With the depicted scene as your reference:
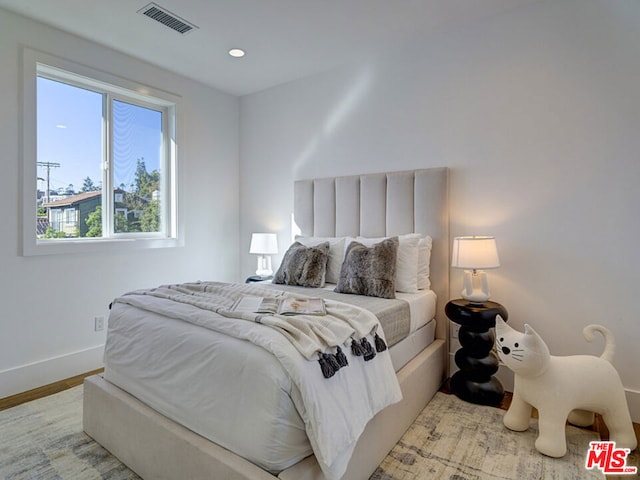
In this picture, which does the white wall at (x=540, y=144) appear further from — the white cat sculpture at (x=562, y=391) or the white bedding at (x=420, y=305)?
the white cat sculpture at (x=562, y=391)

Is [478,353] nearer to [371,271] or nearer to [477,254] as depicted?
[477,254]

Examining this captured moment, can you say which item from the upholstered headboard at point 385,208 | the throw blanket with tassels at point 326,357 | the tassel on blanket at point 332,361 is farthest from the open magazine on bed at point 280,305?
the upholstered headboard at point 385,208

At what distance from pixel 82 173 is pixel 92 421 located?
2153 millimetres

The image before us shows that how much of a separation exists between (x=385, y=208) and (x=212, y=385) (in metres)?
2.21

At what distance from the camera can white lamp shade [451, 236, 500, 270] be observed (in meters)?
2.42

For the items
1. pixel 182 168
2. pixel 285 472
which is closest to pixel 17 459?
pixel 285 472

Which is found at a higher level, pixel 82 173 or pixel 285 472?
pixel 82 173

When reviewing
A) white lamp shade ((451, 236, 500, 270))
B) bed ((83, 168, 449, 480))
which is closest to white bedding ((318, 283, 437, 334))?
bed ((83, 168, 449, 480))

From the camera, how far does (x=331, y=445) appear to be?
4.25 feet

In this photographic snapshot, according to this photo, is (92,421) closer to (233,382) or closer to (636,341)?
(233,382)

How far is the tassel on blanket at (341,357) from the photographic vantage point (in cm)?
148

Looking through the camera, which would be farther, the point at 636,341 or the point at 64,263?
the point at 64,263

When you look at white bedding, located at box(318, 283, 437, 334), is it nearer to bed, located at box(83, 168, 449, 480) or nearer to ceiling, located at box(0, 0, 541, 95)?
bed, located at box(83, 168, 449, 480)

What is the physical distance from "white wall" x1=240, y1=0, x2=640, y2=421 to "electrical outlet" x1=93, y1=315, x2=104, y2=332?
2.75 m
